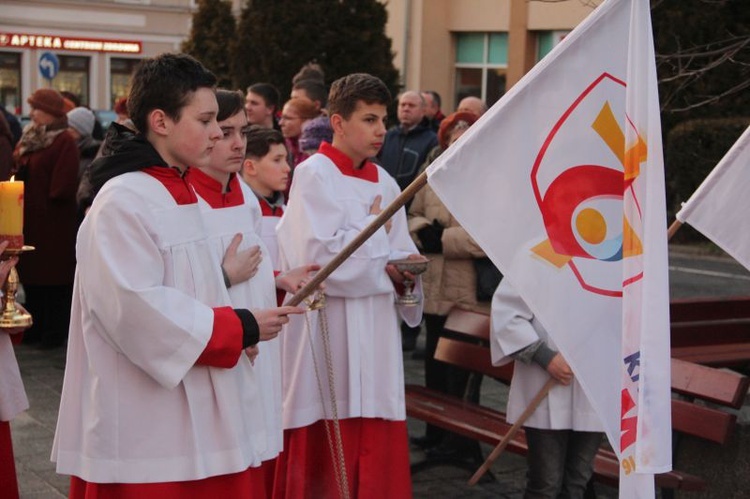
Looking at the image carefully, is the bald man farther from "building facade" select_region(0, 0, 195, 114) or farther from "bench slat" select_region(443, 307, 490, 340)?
"building facade" select_region(0, 0, 195, 114)

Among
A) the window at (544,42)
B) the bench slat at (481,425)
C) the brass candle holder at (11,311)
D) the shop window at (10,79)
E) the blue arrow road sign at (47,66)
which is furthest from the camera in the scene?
the shop window at (10,79)

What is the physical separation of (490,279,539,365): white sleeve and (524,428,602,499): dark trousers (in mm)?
351

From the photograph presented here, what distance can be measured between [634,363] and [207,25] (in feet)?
Result: 78.0

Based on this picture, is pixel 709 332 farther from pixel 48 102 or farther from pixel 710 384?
pixel 48 102

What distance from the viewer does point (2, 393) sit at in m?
4.71

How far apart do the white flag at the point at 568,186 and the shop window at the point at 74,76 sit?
42.3m

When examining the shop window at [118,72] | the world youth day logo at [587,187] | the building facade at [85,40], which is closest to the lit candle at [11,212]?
the world youth day logo at [587,187]

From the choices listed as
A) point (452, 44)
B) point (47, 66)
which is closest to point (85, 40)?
point (47, 66)

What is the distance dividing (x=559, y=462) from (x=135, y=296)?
238cm

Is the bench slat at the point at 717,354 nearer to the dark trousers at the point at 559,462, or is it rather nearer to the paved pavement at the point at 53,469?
the paved pavement at the point at 53,469

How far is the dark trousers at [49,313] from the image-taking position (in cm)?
1023

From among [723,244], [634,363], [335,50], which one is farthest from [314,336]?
[335,50]

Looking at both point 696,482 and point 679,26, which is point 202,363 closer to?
point 696,482

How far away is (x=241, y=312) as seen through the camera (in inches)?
148
